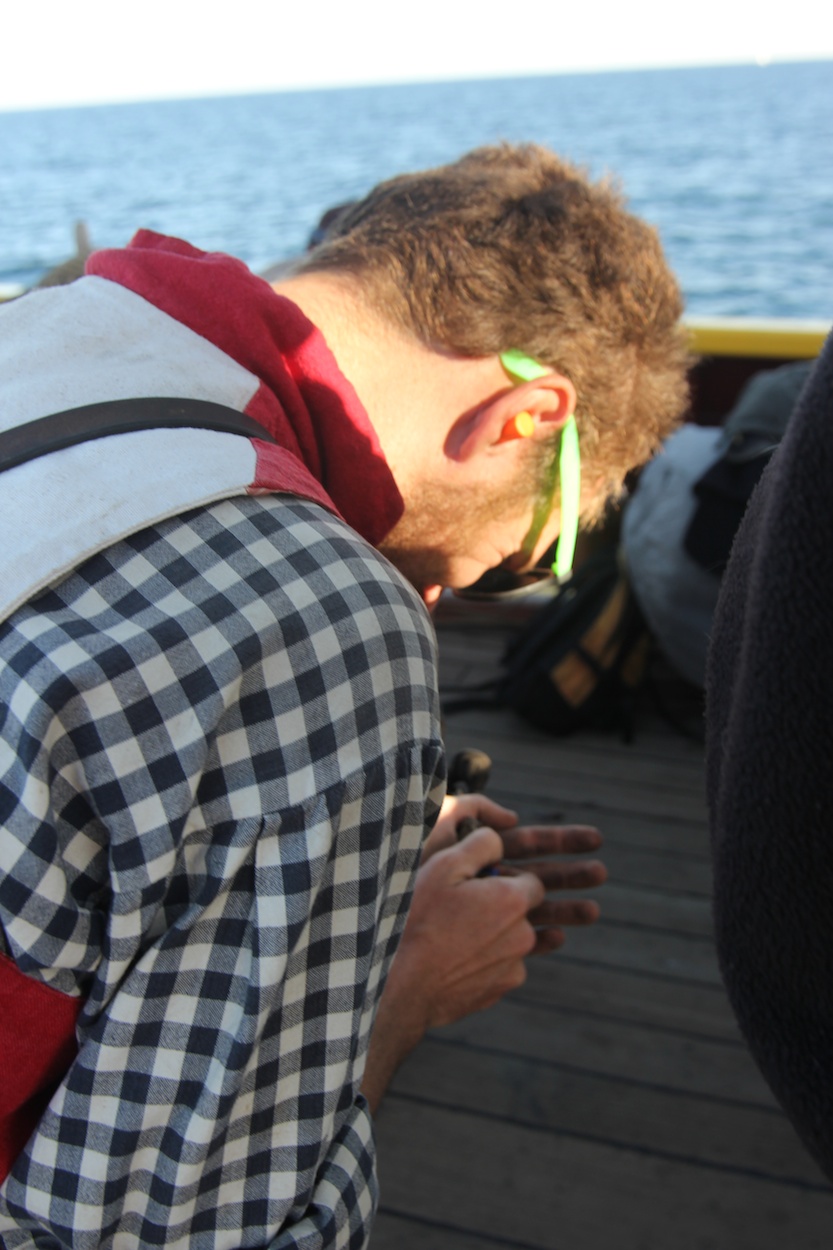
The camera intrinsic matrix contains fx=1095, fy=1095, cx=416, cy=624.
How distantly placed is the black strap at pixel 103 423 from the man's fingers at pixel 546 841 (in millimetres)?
719

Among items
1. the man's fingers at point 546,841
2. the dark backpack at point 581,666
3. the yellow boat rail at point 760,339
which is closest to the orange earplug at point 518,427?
the man's fingers at point 546,841

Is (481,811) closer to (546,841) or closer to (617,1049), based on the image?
(546,841)

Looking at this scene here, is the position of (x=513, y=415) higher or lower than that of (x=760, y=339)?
higher

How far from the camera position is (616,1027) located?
1775mm

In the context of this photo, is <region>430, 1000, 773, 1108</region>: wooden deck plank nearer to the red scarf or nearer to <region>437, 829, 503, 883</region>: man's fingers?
<region>437, 829, 503, 883</region>: man's fingers

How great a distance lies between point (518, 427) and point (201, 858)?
62cm

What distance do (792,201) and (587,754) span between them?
25.0 metres

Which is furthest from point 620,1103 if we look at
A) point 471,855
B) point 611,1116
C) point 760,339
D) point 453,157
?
point 453,157

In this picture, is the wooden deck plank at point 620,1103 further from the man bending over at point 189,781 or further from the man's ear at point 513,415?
Result: the man's ear at point 513,415

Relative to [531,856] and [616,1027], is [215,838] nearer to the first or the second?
[531,856]

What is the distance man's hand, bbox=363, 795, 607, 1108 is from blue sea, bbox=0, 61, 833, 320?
2.65ft

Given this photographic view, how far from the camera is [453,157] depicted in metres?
39.3

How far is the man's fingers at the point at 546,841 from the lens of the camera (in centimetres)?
135

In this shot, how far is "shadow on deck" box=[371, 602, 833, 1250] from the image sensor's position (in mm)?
1430
